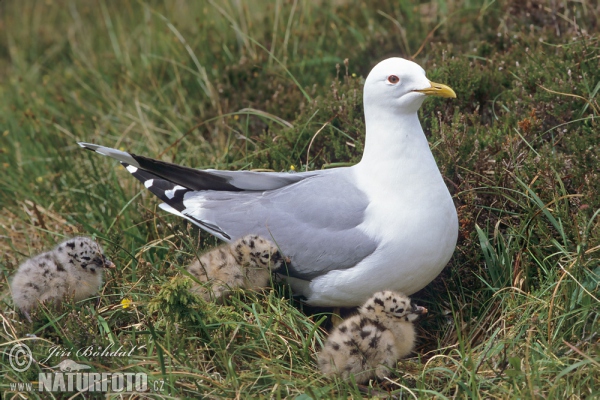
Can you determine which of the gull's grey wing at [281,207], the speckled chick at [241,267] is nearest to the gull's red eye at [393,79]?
the gull's grey wing at [281,207]

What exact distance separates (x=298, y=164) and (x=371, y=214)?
132cm

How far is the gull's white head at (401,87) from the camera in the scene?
13.2 ft

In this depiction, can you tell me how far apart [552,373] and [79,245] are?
264 cm

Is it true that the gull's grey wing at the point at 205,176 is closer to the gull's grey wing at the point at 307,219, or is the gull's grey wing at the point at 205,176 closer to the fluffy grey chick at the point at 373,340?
the gull's grey wing at the point at 307,219

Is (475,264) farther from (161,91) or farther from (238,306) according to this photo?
(161,91)

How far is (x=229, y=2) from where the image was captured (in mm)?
6957

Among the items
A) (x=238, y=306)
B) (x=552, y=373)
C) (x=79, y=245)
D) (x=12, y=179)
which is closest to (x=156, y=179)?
(x=79, y=245)

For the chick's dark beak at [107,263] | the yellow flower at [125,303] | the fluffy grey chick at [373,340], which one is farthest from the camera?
the chick's dark beak at [107,263]

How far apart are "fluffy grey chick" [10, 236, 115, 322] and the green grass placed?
0.10 metres

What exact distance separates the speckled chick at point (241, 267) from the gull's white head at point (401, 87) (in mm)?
1015

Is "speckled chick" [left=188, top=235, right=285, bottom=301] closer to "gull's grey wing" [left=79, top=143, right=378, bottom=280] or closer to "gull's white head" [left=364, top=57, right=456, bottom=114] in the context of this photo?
"gull's grey wing" [left=79, top=143, right=378, bottom=280]

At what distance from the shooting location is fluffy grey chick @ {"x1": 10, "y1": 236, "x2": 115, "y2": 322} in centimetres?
417

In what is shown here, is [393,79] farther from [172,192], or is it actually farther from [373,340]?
[172,192]

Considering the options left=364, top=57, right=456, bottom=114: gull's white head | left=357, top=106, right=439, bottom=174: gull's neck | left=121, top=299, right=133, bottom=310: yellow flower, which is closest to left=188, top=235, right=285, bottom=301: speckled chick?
left=121, top=299, right=133, bottom=310: yellow flower
